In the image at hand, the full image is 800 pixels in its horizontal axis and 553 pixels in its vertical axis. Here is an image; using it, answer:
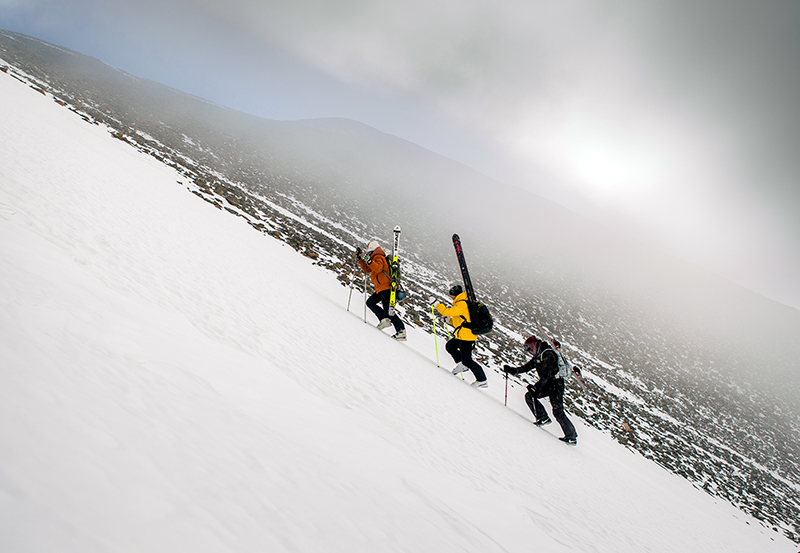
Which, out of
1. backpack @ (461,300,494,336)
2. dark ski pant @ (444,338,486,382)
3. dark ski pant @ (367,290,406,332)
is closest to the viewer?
backpack @ (461,300,494,336)

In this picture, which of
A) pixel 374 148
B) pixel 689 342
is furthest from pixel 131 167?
pixel 374 148

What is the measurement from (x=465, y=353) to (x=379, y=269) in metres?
2.60

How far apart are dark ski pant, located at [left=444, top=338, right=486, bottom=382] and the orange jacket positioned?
1.92 meters

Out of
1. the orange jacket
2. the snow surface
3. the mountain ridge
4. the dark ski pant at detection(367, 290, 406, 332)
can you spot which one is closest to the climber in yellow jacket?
the snow surface

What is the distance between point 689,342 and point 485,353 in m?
46.8

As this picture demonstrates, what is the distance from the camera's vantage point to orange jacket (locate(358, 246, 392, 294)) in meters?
7.57

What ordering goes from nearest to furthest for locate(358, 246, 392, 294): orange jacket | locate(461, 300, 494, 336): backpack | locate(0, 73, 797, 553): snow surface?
locate(0, 73, 797, 553): snow surface, locate(461, 300, 494, 336): backpack, locate(358, 246, 392, 294): orange jacket

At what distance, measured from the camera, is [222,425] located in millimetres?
1898

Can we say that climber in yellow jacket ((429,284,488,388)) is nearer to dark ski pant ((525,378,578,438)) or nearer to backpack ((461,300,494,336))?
backpack ((461,300,494,336))

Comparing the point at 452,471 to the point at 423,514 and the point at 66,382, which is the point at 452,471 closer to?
the point at 423,514

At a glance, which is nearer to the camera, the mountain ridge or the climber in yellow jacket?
the climber in yellow jacket

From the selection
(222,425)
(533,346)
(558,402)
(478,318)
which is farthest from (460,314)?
(222,425)

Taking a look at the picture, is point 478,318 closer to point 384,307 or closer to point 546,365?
point 546,365

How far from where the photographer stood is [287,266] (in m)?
9.52
